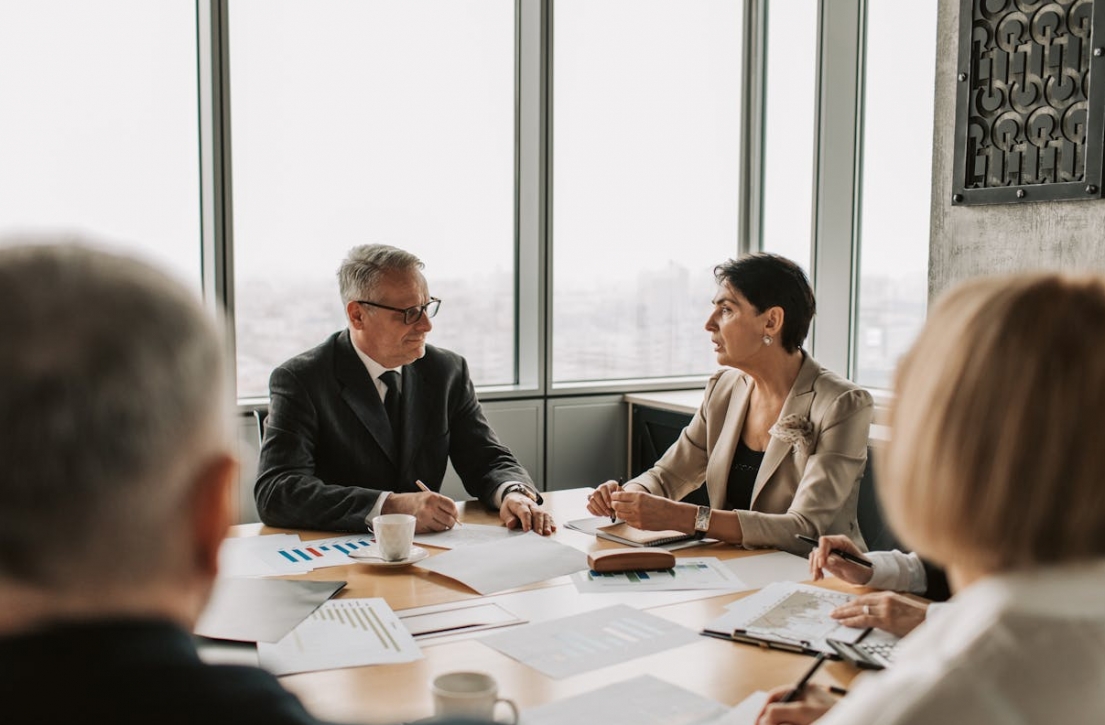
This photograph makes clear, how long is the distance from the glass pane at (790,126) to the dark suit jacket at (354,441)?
8.13 feet

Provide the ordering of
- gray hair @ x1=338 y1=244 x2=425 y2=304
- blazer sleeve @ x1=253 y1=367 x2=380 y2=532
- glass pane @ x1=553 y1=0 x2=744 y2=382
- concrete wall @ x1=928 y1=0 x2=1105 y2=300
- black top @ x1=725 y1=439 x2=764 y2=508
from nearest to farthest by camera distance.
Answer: blazer sleeve @ x1=253 y1=367 x2=380 y2=532 < black top @ x1=725 y1=439 x2=764 y2=508 < gray hair @ x1=338 y1=244 x2=425 y2=304 < concrete wall @ x1=928 y1=0 x2=1105 y2=300 < glass pane @ x1=553 y1=0 x2=744 y2=382

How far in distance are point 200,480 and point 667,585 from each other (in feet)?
4.66

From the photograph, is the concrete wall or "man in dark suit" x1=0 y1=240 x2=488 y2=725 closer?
"man in dark suit" x1=0 y1=240 x2=488 y2=725

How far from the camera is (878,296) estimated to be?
4.64 metres

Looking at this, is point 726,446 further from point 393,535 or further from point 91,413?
point 91,413

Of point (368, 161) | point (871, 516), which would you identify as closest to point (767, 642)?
point (871, 516)

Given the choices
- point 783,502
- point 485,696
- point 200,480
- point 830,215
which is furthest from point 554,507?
point 830,215

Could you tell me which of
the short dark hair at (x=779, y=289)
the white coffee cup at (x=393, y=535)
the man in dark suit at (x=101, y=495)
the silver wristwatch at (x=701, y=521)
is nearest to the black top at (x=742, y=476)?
the short dark hair at (x=779, y=289)

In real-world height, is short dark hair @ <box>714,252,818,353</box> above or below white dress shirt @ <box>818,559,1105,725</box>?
above

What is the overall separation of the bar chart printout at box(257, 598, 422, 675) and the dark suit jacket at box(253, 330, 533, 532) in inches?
23.9

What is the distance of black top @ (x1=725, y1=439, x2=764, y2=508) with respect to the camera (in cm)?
277

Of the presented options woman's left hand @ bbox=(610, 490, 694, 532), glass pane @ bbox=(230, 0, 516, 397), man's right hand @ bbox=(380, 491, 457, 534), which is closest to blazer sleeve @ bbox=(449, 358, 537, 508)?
man's right hand @ bbox=(380, 491, 457, 534)

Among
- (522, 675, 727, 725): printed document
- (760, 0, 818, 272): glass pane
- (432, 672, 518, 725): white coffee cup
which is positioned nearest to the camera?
(432, 672, 518, 725): white coffee cup

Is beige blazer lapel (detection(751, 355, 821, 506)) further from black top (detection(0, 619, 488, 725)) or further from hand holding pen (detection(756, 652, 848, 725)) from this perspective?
black top (detection(0, 619, 488, 725))
